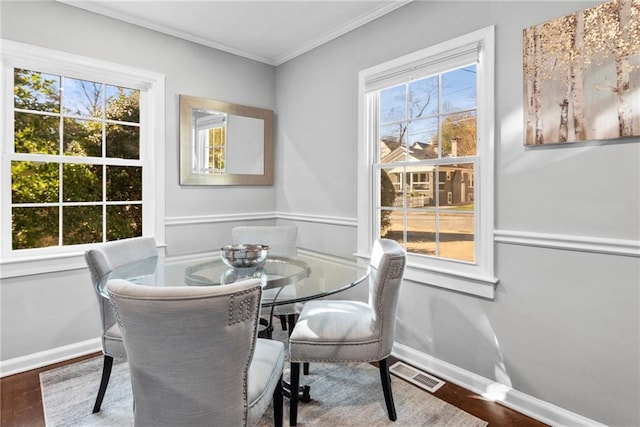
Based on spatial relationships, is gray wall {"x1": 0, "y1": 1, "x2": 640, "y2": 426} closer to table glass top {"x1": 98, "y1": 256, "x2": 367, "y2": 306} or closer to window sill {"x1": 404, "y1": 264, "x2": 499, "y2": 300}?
window sill {"x1": 404, "y1": 264, "x2": 499, "y2": 300}

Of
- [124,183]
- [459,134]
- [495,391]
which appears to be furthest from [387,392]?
[124,183]

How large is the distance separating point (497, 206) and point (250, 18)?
2.41 metres

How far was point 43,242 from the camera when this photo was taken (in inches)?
108

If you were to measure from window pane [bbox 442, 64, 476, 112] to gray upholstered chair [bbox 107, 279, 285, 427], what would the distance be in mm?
1950

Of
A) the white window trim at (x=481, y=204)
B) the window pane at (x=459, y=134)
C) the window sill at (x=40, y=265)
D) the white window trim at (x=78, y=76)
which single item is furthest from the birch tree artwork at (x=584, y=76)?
the window sill at (x=40, y=265)

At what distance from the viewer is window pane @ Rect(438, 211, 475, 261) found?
2.43m

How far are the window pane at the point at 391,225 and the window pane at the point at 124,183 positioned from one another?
7.01ft

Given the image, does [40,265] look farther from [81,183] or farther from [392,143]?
[392,143]

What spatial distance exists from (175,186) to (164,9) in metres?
1.44

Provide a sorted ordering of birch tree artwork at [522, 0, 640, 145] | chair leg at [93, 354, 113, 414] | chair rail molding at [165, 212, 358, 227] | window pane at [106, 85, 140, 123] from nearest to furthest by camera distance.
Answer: birch tree artwork at [522, 0, 640, 145]
chair leg at [93, 354, 113, 414]
window pane at [106, 85, 140, 123]
chair rail molding at [165, 212, 358, 227]

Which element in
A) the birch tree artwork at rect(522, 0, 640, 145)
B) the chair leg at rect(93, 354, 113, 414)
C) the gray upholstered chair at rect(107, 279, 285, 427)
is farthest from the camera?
the chair leg at rect(93, 354, 113, 414)

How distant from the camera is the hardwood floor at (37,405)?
1.99m

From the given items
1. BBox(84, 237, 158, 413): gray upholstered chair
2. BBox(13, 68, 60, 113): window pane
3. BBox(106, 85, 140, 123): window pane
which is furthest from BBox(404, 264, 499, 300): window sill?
BBox(13, 68, 60, 113): window pane

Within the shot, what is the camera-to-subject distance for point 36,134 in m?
2.69
